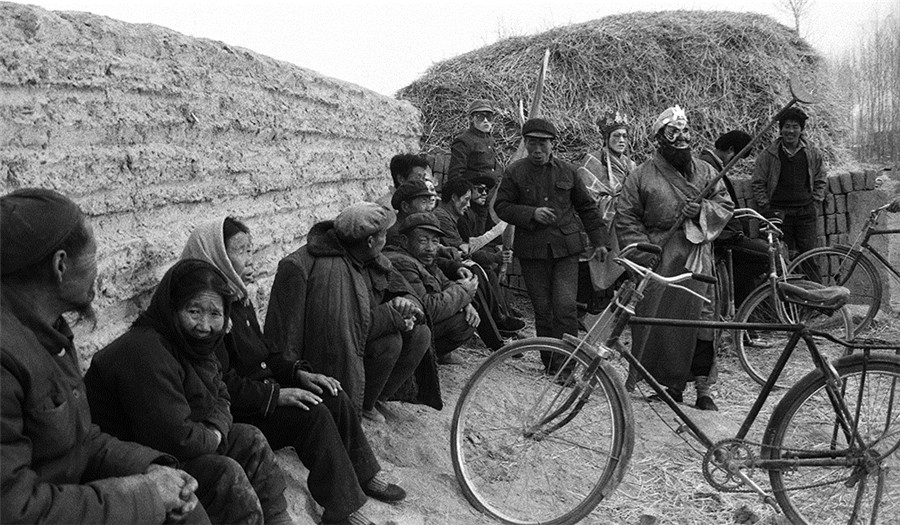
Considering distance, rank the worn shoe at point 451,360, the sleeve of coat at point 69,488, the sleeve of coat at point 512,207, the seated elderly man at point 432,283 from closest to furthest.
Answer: the sleeve of coat at point 69,488 < the seated elderly man at point 432,283 < the worn shoe at point 451,360 < the sleeve of coat at point 512,207

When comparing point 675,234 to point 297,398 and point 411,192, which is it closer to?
point 411,192

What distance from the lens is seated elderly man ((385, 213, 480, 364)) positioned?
5.01 meters

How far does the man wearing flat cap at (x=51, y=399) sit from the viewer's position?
1.99m

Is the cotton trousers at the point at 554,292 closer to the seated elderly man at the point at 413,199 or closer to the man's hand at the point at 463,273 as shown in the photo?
the man's hand at the point at 463,273

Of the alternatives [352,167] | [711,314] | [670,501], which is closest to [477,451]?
[670,501]

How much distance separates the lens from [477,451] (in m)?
4.16

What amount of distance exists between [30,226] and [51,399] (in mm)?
416

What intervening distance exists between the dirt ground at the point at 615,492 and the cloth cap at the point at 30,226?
165cm

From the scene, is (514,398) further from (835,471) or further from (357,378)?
(835,471)

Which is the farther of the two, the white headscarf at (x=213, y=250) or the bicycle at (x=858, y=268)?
the bicycle at (x=858, y=268)

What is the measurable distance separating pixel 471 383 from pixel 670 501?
1.21 meters

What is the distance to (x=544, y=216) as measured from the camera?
20.2 feet

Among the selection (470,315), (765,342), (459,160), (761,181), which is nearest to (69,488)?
(470,315)

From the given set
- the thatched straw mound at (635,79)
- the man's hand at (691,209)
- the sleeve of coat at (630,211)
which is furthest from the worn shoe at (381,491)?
the thatched straw mound at (635,79)
